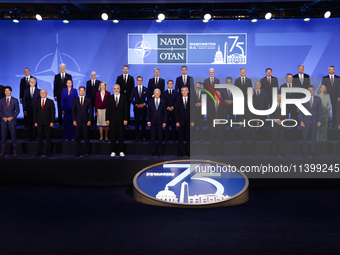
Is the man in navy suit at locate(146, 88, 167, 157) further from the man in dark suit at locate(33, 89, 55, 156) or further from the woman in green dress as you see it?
the woman in green dress

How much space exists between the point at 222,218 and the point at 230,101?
2.70 meters

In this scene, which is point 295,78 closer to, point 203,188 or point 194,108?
point 194,108

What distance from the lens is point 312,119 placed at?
5762 mm

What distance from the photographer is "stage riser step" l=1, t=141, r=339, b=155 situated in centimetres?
614

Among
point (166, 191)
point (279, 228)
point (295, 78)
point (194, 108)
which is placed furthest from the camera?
point (295, 78)

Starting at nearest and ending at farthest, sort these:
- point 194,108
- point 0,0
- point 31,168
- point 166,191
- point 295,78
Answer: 1. point 166,191
2. point 31,168
3. point 194,108
4. point 295,78
5. point 0,0

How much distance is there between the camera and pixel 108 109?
19.6ft

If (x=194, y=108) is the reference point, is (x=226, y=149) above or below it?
below

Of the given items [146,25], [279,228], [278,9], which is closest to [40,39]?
[146,25]

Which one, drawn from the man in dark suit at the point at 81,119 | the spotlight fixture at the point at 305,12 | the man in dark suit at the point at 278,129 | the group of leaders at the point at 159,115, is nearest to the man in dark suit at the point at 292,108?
the group of leaders at the point at 159,115

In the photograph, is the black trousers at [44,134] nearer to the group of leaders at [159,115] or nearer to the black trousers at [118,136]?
the group of leaders at [159,115]

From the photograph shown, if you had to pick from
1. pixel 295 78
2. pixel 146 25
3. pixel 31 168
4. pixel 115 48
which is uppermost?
pixel 146 25

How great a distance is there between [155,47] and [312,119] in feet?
16.9

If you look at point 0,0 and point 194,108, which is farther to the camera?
point 0,0
